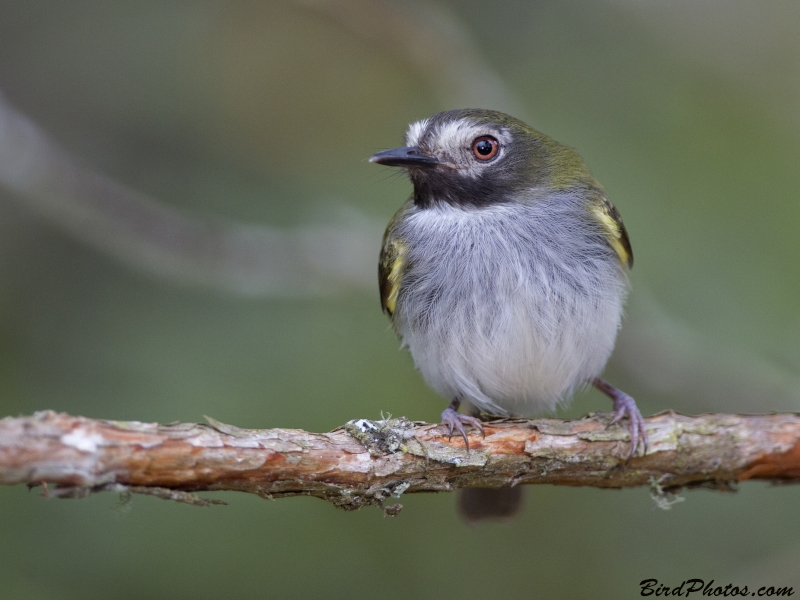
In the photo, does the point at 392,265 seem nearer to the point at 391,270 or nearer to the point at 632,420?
the point at 391,270

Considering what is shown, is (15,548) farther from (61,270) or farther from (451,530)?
(451,530)

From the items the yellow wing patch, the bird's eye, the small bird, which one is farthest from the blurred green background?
the bird's eye

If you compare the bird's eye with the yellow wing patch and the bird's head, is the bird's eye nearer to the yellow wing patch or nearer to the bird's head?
the bird's head

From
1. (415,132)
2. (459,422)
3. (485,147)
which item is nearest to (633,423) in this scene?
(459,422)

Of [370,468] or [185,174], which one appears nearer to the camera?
[370,468]

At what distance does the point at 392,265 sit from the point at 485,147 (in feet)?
2.96

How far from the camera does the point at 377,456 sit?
11.8 ft

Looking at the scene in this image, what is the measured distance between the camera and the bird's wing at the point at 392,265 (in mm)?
4910

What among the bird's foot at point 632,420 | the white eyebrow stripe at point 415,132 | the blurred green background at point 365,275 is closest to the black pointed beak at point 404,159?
the white eyebrow stripe at point 415,132

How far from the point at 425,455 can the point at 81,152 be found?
523 cm

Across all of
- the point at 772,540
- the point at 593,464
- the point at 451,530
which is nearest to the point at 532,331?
the point at 593,464

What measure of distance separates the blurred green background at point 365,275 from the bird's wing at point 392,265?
1093 mm

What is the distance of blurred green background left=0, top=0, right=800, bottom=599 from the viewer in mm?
5648

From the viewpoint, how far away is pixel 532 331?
4.49 metres
